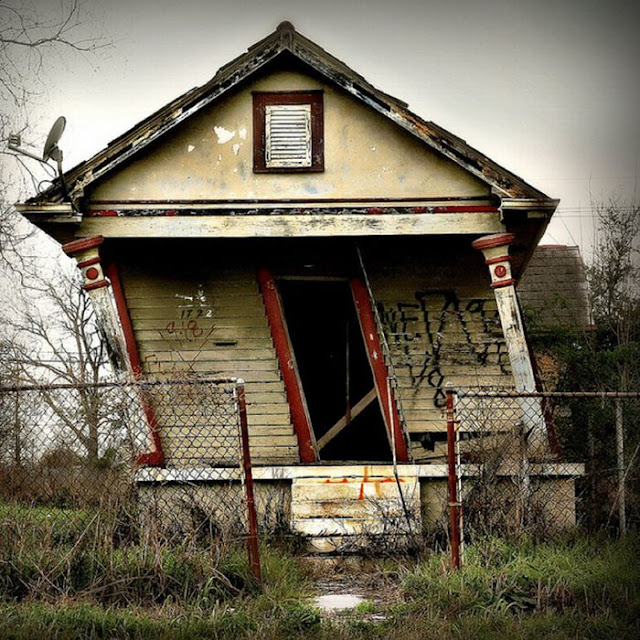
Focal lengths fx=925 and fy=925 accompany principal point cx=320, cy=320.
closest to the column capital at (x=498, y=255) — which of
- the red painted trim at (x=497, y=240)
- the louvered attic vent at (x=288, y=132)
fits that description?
the red painted trim at (x=497, y=240)

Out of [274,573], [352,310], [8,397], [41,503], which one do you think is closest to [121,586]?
[274,573]

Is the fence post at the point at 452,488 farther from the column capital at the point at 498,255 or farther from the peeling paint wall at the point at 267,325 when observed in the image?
the peeling paint wall at the point at 267,325

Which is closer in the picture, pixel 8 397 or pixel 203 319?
pixel 8 397

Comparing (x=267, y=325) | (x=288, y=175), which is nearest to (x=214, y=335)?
(x=267, y=325)

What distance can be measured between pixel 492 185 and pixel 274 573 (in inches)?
188

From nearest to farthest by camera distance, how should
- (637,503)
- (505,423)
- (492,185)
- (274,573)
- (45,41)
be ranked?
(274,573), (637,503), (492,185), (505,423), (45,41)

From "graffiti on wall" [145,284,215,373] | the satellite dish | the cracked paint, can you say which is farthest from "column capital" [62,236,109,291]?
the cracked paint

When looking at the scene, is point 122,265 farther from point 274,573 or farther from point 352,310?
point 274,573

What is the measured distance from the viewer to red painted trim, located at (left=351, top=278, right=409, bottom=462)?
10.7m

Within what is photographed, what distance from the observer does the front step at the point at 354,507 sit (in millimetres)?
8875

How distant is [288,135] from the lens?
10.2 meters

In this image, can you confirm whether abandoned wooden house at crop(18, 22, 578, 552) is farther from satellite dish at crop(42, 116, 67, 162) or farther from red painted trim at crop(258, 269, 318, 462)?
satellite dish at crop(42, 116, 67, 162)

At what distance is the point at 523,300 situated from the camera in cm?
1895

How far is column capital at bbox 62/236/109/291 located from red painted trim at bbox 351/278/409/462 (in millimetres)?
2970
